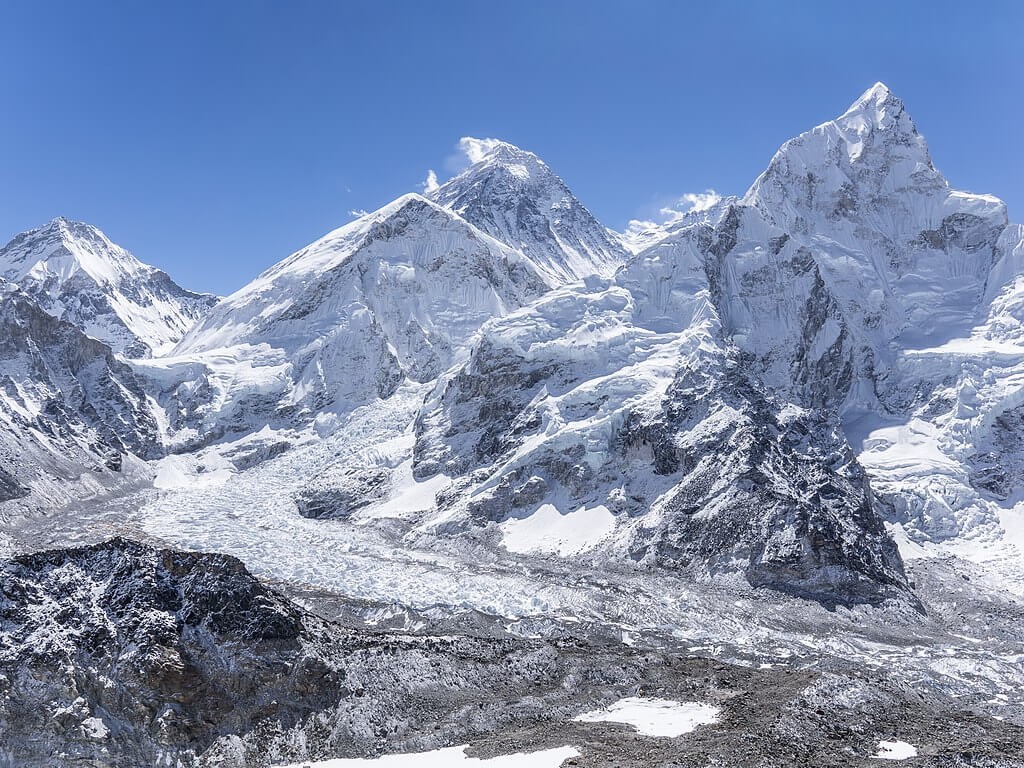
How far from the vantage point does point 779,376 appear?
610ft

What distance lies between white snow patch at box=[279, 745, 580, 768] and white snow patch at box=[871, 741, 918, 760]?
1722cm

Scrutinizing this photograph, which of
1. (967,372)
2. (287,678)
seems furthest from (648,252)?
(287,678)

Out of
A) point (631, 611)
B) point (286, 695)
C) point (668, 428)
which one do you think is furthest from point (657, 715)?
point (668, 428)

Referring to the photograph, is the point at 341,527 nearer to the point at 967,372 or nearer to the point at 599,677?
the point at 599,677

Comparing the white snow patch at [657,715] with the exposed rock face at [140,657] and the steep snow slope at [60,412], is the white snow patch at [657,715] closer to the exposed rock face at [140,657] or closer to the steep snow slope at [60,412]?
the exposed rock face at [140,657]

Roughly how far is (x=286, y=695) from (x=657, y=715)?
2473 centimetres

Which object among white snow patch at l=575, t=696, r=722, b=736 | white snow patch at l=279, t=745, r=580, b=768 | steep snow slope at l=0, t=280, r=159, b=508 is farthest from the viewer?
steep snow slope at l=0, t=280, r=159, b=508

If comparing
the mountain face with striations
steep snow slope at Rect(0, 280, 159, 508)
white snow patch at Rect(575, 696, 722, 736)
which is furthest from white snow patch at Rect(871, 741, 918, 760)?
steep snow slope at Rect(0, 280, 159, 508)

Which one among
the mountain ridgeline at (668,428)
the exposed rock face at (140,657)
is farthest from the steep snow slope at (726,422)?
the exposed rock face at (140,657)

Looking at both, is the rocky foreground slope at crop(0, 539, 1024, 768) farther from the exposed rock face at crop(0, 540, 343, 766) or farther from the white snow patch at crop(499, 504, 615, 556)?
the white snow patch at crop(499, 504, 615, 556)

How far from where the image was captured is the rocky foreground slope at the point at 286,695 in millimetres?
49594

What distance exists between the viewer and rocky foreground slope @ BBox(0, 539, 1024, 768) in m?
49.6

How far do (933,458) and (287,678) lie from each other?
134 meters

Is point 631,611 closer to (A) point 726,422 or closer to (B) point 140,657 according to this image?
(A) point 726,422
